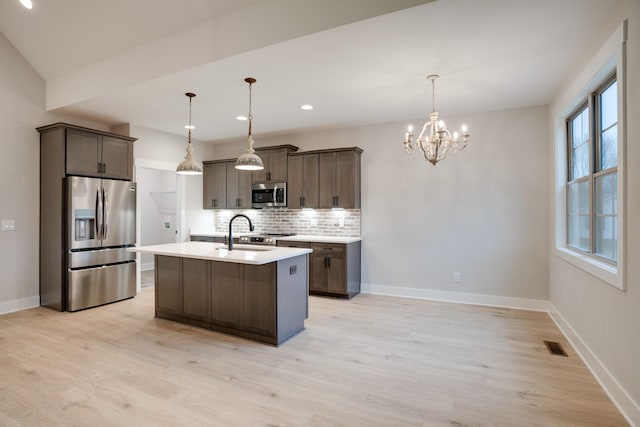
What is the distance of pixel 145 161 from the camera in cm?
550

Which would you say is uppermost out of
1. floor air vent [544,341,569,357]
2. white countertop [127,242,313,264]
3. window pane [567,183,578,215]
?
window pane [567,183,578,215]

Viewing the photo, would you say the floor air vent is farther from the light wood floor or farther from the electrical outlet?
the electrical outlet

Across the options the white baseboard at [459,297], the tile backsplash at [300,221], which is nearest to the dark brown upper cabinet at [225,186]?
the tile backsplash at [300,221]

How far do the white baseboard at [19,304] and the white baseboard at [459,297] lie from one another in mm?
4549

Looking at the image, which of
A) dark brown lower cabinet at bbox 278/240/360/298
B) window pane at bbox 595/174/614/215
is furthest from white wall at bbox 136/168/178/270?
window pane at bbox 595/174/614/215

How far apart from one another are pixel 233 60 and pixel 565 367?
3893mm

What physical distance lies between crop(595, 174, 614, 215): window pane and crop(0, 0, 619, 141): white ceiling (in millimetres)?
1132

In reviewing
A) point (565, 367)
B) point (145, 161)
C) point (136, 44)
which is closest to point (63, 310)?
point (145, 161)

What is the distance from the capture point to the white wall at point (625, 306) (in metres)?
2.06

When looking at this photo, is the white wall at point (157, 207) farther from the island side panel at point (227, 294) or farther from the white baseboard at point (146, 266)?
the island side panel at point (227, 294)

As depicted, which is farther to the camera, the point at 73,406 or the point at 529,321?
the point at 529,321

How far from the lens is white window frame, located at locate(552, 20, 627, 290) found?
2230 millimetres

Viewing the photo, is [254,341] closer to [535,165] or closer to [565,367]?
[565,367]

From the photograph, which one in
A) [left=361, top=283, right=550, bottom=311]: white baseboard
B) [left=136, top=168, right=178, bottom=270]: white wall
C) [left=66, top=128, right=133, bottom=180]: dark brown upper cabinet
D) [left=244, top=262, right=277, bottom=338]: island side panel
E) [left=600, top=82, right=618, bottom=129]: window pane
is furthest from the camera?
[left=136, top=168, right=178, bottom=270]: white wall
